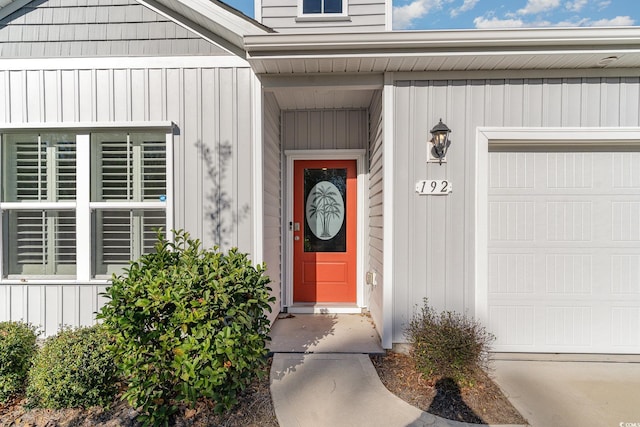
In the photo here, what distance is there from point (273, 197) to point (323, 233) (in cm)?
84

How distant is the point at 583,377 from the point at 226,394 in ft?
9.39

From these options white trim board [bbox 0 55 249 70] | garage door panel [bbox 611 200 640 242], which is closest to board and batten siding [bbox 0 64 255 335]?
white trim board [bbox 0 55 249 70]

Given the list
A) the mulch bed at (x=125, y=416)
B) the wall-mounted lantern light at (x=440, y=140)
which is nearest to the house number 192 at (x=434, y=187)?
the wall-mounted lantern light at (x=440, y=140)

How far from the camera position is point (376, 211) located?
3346mm

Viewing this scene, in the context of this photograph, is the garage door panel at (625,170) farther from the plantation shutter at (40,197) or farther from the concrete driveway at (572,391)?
the plantation shutter at (40,197)

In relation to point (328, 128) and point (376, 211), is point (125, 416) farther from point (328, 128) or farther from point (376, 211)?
point (328, 128)

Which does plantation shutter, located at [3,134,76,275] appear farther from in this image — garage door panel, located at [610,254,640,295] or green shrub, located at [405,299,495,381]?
garage door panel, located at [610,254,640,295]

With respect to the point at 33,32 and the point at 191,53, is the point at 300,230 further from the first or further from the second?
the point at 33,32

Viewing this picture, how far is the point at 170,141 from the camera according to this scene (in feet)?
9.57

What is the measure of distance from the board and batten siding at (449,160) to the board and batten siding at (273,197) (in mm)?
1283

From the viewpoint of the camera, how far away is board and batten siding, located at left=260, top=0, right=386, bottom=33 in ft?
12.5

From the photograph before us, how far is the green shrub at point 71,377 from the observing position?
2062mm

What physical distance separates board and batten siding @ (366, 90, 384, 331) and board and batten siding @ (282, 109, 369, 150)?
17 cm

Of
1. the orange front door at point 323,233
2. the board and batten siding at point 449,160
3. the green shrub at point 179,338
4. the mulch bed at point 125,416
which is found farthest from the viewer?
the orange front door at point 323,233
